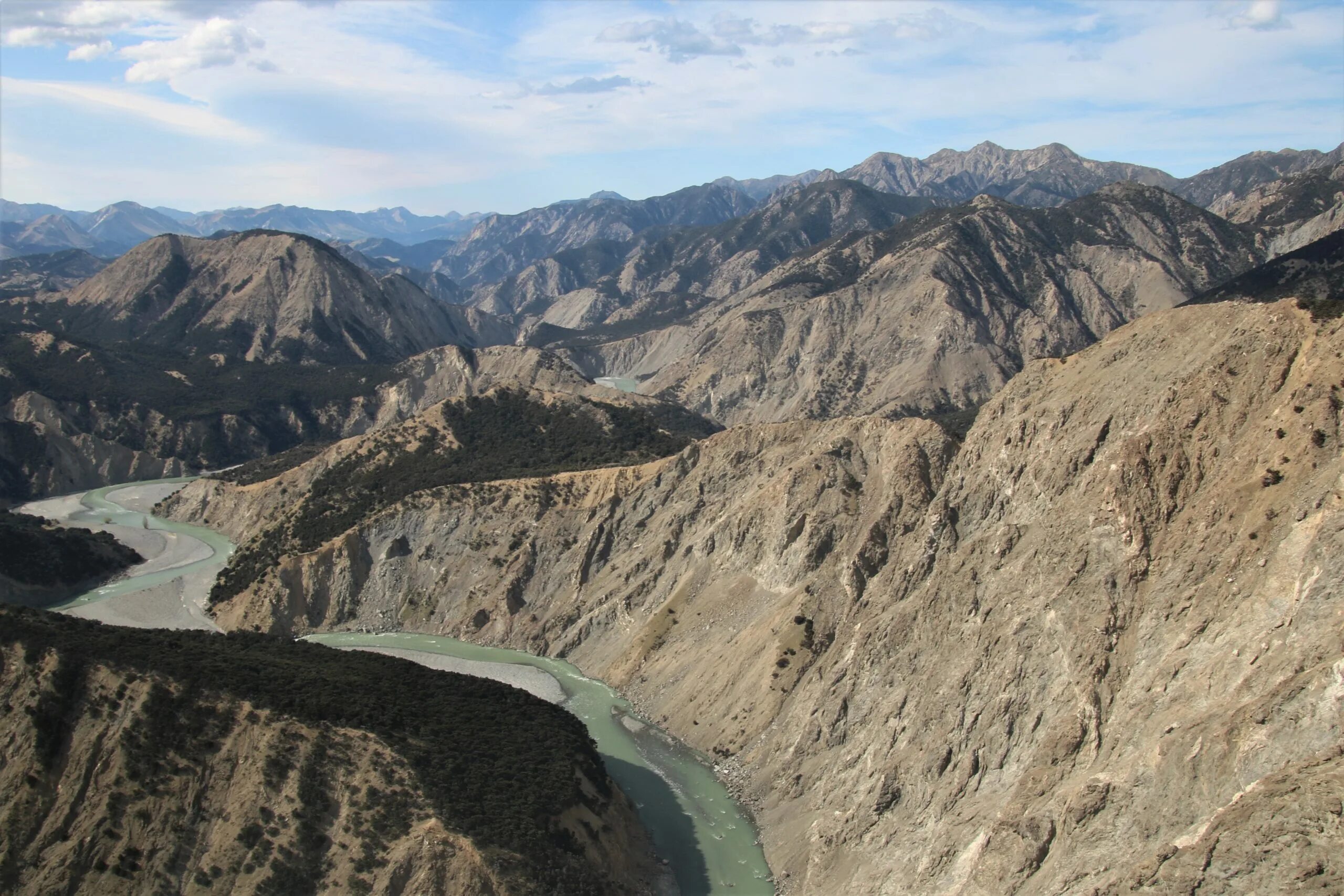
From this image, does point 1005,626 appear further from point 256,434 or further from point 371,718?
point 256,434

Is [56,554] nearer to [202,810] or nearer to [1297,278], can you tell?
[202,810]

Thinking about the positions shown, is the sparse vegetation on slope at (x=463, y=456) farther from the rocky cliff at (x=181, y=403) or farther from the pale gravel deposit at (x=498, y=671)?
the rocky cliff at (x=181, y=403)

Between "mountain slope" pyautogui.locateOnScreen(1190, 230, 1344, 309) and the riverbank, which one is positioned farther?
"mountain slope" pyautogui.locateOnScreen(1190, 230, 1344, 309)

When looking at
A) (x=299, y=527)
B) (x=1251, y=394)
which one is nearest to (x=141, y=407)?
(x=299, y=527)

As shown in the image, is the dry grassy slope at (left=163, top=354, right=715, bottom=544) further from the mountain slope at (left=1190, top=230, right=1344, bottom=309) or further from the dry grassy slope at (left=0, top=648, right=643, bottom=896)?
the mountain slope at (left=1190, top=230, right=1344, bottom=309)

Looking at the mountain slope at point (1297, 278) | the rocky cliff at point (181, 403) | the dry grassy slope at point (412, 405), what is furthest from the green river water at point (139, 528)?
the mountain slope at point (1297, 278)

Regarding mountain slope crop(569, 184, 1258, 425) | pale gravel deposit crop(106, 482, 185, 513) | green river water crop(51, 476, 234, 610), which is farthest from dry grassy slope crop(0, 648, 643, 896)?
mountain slope crop(569, 184, 1258, 425)
